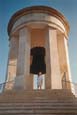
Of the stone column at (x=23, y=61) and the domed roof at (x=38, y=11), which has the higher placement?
the domed roof at (x=38, y=11)

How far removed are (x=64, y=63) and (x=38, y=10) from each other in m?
4.10

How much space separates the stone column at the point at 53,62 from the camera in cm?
1253

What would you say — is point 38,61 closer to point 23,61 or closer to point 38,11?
point 23,61

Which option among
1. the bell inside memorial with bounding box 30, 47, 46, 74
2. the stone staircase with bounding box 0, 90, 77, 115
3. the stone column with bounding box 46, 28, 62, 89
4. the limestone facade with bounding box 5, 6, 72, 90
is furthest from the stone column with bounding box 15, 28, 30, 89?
the stone staircase with bounding box 0, 90, 77, 115

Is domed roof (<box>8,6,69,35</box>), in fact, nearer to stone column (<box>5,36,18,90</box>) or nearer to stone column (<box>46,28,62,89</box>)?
stone column (<box>46,28,62,89</box>)

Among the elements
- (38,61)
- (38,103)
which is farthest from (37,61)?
(38,103)

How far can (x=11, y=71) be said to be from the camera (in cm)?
1462

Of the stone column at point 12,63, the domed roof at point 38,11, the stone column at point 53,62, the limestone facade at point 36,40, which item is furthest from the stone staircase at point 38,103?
the domed roof at point 38,11

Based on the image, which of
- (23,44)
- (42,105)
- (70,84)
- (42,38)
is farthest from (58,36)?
(42,105)

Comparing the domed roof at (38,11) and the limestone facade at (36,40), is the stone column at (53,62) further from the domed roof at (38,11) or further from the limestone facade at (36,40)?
the domed roof at (38,11)

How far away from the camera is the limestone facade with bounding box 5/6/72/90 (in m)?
13.3

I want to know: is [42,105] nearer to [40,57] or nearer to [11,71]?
[11,71]

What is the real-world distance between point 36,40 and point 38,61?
172 centimetres

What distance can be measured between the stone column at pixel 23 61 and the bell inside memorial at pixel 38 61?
1.50 meters
